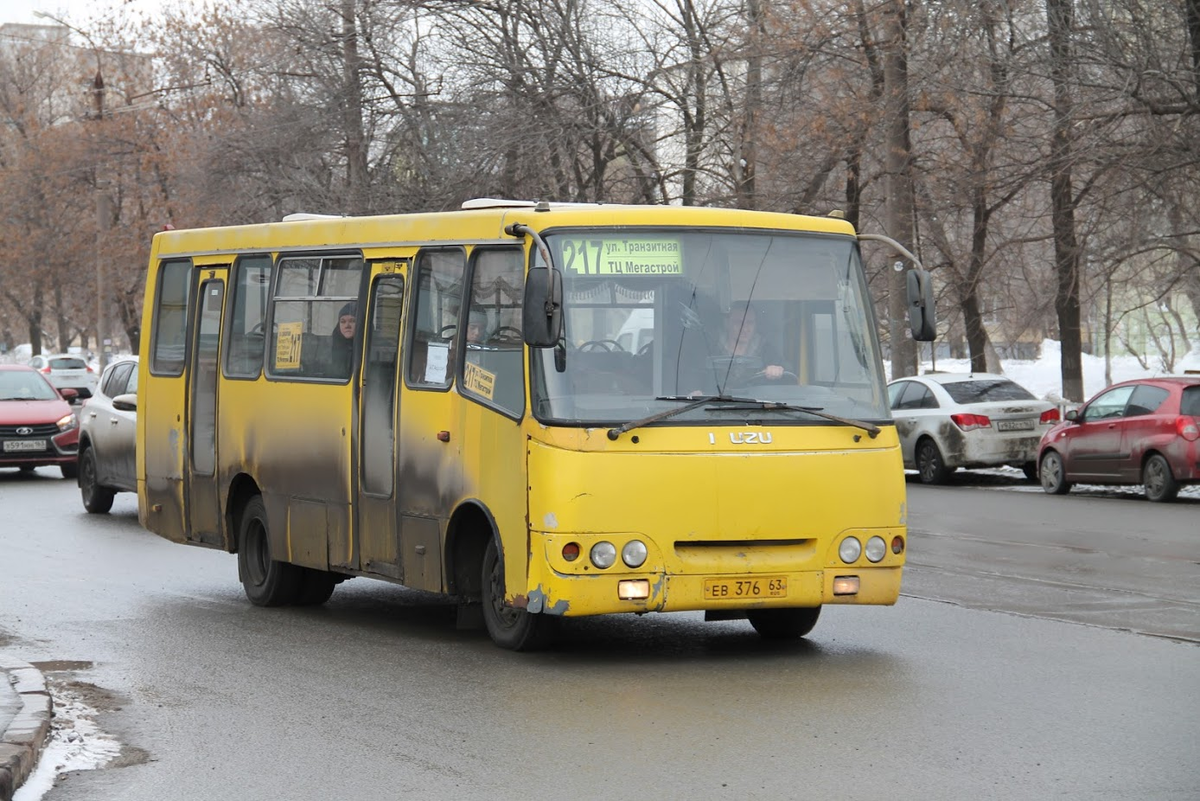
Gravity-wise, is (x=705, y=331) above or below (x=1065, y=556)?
above

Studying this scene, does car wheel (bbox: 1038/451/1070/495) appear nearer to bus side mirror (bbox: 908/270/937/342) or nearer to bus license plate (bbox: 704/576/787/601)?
bus side mirror (bbox: 908/270/937/342)

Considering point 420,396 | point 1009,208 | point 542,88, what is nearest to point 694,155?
A: point 542,88

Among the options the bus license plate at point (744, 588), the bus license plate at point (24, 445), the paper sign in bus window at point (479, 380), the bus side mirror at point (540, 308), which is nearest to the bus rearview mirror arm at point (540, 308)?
the bus side mirror at point (540, 308)

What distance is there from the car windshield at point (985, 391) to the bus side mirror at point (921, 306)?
16.0 m

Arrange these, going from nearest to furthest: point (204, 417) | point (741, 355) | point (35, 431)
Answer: point (741, 355) < point (204, 417) < point (35, 431)

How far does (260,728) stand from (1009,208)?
28670mm

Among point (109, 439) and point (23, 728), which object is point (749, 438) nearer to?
point (23, 728)

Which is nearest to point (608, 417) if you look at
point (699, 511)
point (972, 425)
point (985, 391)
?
point (699, 511)

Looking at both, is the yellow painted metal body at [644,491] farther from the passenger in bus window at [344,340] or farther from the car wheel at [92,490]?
the car wheel at [92,490]

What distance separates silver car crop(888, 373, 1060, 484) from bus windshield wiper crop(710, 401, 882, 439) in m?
15.8

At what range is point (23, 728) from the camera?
7.67 m

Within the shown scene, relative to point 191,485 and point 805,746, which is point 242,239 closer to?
point 191,485

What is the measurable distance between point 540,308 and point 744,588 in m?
1.81

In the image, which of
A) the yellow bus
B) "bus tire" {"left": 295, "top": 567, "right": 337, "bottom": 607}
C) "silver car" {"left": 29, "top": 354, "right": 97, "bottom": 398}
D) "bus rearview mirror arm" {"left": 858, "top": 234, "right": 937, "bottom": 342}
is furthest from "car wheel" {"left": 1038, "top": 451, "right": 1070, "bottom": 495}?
"silver car" {"left": 29, "top": 354, "right": 97, "bottom": 398}
